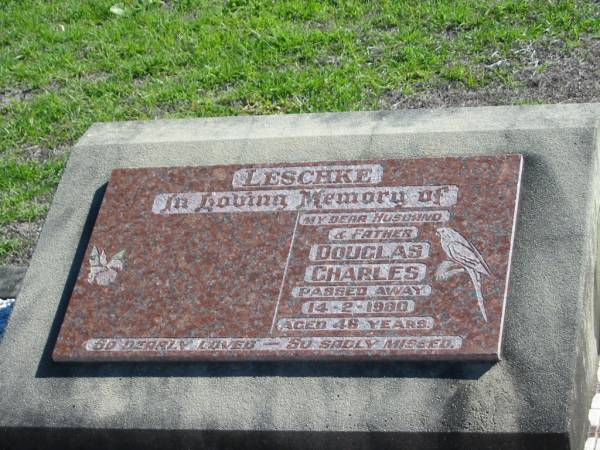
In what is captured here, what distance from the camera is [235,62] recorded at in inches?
285

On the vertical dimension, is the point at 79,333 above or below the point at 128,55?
below

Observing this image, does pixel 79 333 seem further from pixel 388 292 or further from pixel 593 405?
pixel 593 405

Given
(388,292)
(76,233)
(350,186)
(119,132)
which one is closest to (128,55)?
(119,132)

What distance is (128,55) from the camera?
7.60 metres

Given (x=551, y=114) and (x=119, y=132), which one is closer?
(x=551, y=114)

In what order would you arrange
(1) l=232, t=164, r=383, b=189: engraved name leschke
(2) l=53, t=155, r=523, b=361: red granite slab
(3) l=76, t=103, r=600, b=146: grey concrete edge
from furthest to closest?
1. (3) l=76, t=103, r=600, b=146: grey concrete edge
2. (1) l=232, t=164, r=383, b=189: engraved name leschke
3. (2) l=53, t=155, r=523, b=361: red granite slab

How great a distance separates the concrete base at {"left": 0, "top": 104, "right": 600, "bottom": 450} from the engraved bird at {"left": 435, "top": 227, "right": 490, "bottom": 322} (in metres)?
0.14

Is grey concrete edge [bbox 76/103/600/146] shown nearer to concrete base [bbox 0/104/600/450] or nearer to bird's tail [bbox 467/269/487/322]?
concrete base [bbox 0/104/600/450]

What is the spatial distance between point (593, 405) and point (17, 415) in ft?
7.25

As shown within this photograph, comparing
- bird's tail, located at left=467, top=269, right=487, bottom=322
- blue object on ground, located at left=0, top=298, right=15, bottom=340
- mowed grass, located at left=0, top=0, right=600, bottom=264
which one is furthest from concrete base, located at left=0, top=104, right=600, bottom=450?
mowed grass, located at left=0, top=0, right=600, bottom=264

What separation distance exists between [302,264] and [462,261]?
605mm

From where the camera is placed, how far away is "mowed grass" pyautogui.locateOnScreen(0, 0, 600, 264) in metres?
6.75

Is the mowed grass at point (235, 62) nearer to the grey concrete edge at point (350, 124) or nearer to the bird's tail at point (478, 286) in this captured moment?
Answer: the grey concrete edge at point (350, 124)

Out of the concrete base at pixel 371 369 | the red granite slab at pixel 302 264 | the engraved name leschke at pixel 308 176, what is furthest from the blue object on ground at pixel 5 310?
the engraved name leschke at pixel 308 176
